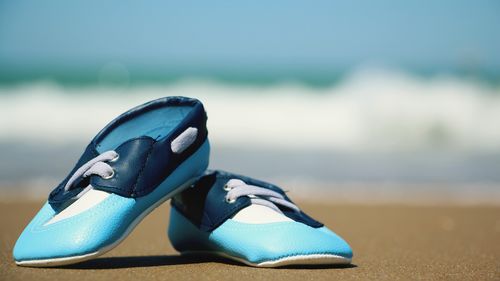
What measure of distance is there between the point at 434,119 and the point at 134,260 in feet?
34.7

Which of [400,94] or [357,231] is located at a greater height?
[400,94]

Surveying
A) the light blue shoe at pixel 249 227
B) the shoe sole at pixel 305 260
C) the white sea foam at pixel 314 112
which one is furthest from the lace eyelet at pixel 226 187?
the white sea foam at pixel 314 112

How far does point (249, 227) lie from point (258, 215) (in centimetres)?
7

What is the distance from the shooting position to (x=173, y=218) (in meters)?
2.92

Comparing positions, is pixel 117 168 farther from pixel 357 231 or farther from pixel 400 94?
pixel 400 94

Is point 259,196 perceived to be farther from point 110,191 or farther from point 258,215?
point 110,191

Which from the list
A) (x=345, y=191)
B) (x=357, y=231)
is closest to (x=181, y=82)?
(x=345, y=191)

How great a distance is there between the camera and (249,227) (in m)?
2.56

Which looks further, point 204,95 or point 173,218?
point 204,95

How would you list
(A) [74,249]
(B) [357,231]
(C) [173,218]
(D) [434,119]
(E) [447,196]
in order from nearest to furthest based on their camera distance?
(A) [74,249], (C) [173,218], (B) [357,231], (E) [447,196], (D) [434,119]

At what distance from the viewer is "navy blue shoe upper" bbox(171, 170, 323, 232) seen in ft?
8.61

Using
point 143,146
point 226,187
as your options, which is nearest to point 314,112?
point 226,187

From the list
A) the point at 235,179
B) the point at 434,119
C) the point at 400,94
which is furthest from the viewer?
the point at 400,94

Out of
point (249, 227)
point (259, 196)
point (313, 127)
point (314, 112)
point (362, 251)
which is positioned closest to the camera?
point (249, 227)
